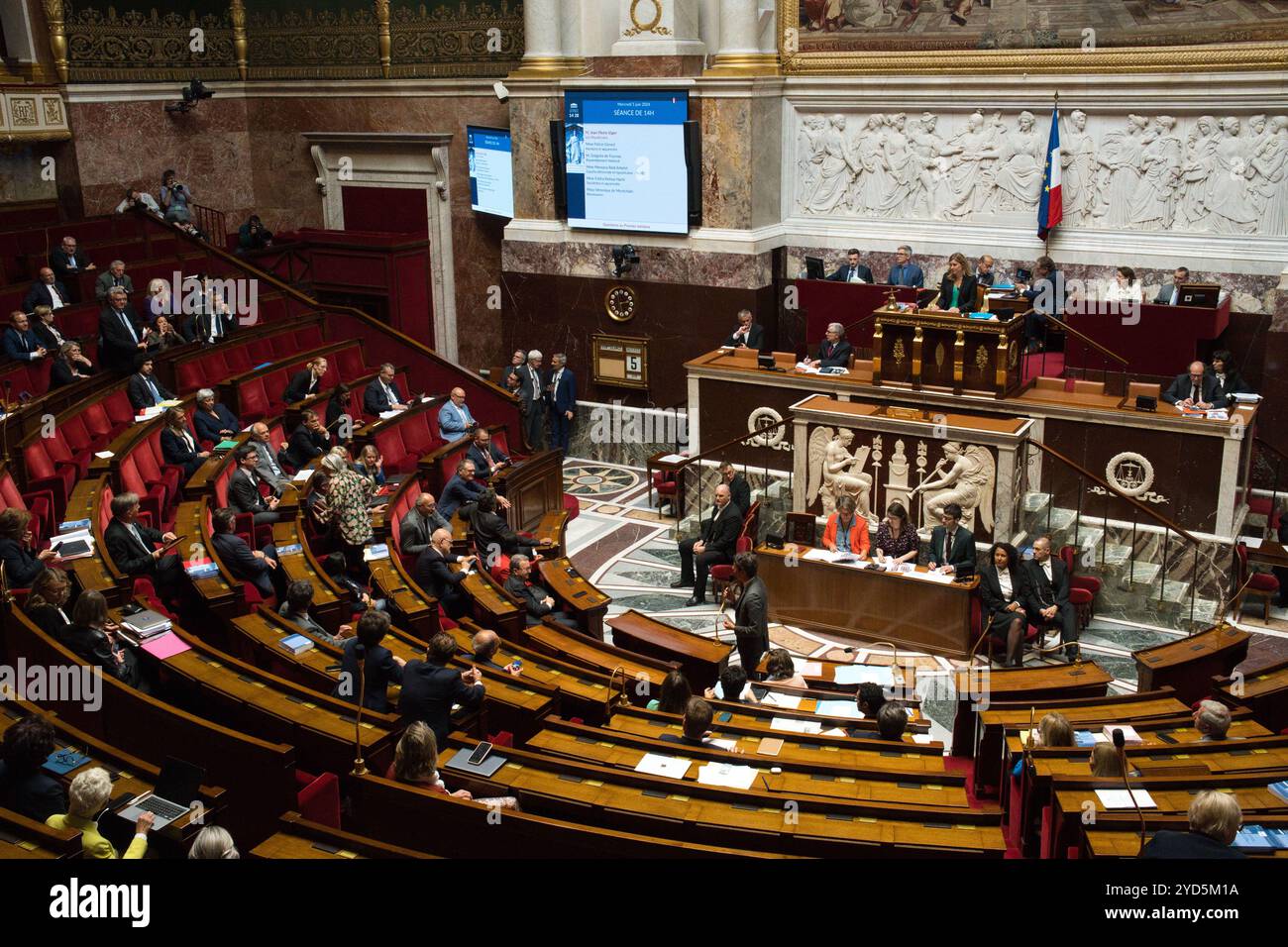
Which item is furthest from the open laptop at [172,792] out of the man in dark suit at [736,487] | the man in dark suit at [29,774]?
the man in dark suit at [736,487]

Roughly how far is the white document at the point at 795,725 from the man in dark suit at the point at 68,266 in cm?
996

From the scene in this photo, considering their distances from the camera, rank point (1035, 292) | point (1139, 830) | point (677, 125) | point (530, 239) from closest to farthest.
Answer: point (1139, 830)
point (1035, 292)
point (677, 125)
point (530, 239)

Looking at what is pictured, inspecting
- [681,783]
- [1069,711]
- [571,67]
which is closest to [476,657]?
[681,783]

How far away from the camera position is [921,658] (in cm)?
943

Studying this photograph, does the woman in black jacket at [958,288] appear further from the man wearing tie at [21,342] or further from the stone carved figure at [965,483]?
the man wearing tie at [21,342]

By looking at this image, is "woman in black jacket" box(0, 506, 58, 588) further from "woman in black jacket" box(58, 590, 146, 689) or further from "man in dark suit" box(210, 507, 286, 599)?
"man in dark suit" box(210, 507, 286, 599)

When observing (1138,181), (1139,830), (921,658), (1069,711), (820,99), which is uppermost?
(820,99)

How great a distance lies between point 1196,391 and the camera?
415 inches

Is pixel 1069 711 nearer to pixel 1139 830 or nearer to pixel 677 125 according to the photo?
pixel 1139 830

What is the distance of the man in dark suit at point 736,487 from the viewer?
10.6 m

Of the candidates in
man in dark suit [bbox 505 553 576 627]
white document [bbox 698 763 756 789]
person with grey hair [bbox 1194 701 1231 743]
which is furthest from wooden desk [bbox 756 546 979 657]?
white document [bbox 698 763 756 789]

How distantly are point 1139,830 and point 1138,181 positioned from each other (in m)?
9.11

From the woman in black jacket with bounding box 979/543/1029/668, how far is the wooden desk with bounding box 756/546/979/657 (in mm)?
139

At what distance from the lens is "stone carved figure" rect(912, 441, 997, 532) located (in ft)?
33.4
